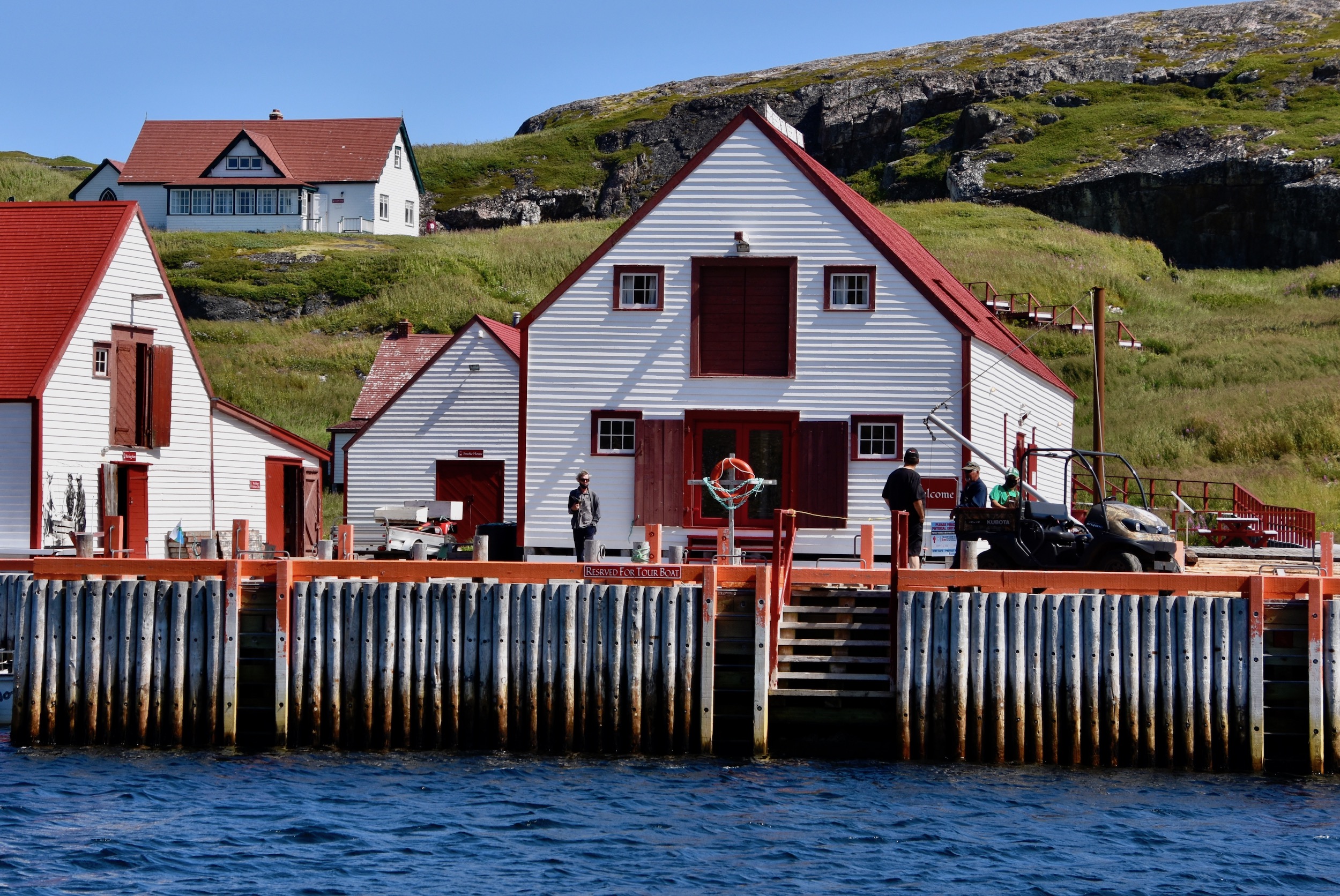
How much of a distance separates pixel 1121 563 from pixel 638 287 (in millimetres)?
11534

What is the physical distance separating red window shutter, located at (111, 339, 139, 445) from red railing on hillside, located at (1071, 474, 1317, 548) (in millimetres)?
18197

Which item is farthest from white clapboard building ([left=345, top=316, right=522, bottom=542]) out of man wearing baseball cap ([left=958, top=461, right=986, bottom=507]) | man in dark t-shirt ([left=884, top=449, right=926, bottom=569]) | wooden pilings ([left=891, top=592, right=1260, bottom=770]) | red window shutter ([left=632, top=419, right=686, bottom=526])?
wooden pilings ([left=891, top=592, right=1260, bottom=770])

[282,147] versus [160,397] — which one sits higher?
[282,147]

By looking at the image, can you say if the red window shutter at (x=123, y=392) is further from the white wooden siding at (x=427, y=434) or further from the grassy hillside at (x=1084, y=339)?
the grassy hillside at (x=1084, y=339)

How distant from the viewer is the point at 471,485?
136ft

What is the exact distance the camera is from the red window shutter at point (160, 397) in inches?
1205

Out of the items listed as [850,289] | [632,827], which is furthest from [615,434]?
[632,827]

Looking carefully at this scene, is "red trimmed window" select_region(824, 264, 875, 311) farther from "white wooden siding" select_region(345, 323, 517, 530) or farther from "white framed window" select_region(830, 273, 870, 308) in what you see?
"white wooden siding" select_region(345, 323, 517, 530)

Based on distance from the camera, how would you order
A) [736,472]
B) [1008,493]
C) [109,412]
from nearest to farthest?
1. [1008,493]
2. [736,472]
3. [109,412]

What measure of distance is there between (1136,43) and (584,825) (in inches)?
4775

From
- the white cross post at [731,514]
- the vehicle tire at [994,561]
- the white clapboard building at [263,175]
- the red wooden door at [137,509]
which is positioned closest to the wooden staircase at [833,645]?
the vehicle tire at [994,561]

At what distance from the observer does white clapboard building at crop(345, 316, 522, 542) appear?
4112cm

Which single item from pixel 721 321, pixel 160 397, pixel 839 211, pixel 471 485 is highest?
pixel 839 211

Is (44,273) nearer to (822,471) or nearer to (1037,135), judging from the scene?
(822,471)
